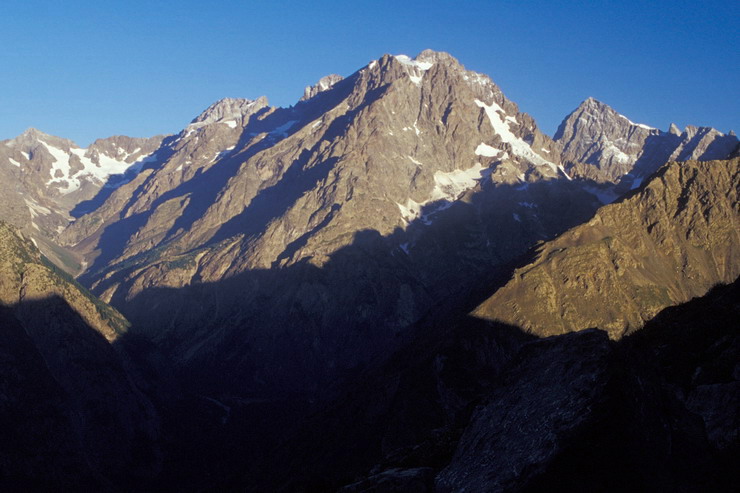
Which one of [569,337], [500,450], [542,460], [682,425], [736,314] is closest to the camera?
[542,460]

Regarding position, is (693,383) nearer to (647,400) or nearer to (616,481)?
(647,400)

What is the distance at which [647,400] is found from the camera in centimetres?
2678

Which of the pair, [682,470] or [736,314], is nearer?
[682,470]

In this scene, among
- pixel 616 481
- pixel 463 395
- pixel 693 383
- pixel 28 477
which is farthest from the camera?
pixel 463 395

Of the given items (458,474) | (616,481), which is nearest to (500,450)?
(458,474)

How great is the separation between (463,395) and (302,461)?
55978mm

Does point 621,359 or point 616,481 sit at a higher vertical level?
point 621,359

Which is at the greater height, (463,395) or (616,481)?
(463,395)

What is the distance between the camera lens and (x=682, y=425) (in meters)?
27.6

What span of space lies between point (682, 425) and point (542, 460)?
7.27m

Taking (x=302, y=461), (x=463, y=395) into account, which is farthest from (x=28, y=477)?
(x=463, y=395)

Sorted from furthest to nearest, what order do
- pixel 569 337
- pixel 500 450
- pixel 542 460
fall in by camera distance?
pixel 569 337
pixel 500 450
pixel 542 460

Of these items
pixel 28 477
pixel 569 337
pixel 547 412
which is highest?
pixel 28 477

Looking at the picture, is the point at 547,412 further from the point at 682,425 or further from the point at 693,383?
the point at 693,383
